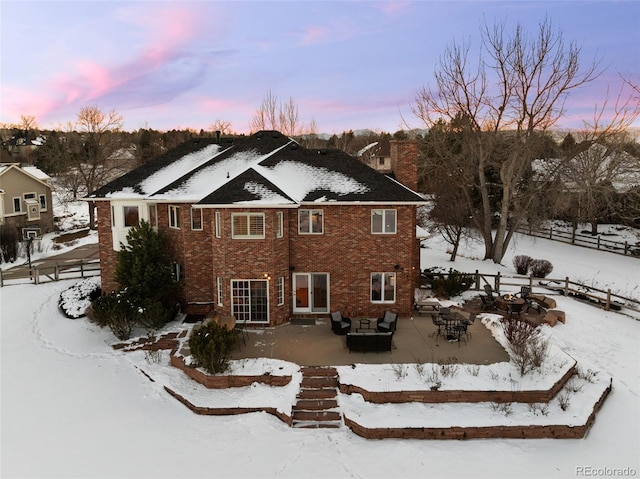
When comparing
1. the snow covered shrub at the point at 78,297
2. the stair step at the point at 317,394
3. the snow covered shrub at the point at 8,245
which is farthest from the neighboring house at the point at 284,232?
the snow covered shrub at the point at 8,245

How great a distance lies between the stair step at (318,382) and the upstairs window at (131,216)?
11282 mm

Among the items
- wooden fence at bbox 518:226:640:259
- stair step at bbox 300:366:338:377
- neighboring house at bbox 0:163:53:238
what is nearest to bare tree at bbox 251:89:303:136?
neighboring house at bbox 0:163:53:238

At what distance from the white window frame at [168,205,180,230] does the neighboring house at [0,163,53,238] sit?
25.1 metres

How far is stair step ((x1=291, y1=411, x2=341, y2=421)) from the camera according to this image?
38.3 ft

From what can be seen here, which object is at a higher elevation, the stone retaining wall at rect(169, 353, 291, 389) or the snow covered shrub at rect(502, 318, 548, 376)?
the snow covered shrub at rect(502, 318, 548, 376)

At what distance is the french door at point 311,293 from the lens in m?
17.9

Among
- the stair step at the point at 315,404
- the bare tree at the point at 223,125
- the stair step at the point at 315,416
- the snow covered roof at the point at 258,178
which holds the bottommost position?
the stair step at the point at 315,416

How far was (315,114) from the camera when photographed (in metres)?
63.6

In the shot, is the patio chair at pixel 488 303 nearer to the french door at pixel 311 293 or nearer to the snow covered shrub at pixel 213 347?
the french door at pixel 311 293

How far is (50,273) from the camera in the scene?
2556 cm

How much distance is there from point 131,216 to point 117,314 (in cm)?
484

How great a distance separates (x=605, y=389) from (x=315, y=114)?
5666cm

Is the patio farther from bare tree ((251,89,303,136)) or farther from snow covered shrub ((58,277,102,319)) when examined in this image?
bare tree ((251,89,303,136))

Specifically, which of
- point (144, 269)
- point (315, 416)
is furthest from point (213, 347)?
point (144, 269)
